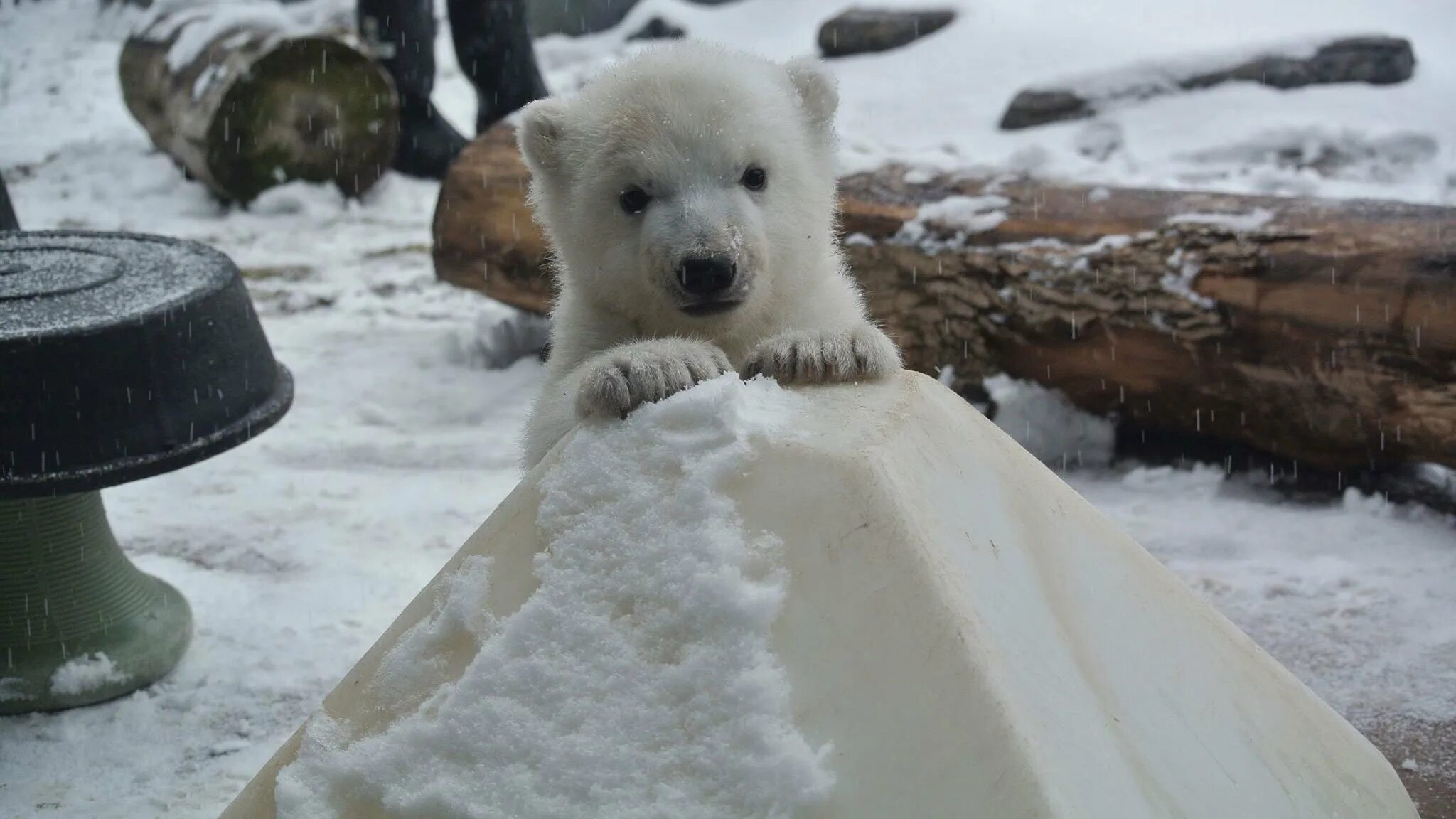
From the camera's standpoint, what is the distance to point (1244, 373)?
4691 mm

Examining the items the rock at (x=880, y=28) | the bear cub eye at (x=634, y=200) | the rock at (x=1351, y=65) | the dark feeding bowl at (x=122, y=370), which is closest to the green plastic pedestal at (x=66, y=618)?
the dark feeding bowl at (x=122, y=370)

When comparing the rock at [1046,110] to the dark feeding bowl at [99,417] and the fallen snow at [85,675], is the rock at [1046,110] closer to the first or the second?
the dark feeding bowl at [99,417]

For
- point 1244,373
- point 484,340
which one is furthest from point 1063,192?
point 484,340

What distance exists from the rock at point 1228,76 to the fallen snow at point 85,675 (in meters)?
6.14

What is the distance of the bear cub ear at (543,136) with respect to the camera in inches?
120

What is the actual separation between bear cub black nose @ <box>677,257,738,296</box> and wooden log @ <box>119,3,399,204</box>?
24.6 ft

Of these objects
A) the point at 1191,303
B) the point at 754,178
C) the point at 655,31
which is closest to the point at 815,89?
the point at 754,178

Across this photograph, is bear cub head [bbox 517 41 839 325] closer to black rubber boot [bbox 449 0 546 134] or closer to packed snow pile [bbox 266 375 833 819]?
packed snow pile [bbox 266 375 833 819]

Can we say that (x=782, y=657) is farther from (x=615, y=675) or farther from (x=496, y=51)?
(x=496, y=51)

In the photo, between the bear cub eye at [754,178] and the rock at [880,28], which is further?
the rock at [880,28]

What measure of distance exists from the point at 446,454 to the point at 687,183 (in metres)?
3.05

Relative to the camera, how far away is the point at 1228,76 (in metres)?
8.16

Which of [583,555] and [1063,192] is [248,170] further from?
[583,555]

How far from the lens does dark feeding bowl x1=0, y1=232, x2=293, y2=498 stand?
3.32 meters
